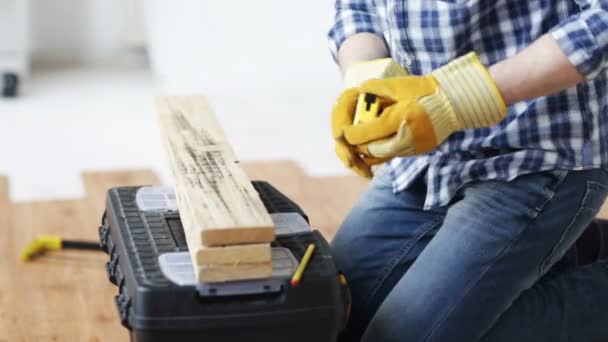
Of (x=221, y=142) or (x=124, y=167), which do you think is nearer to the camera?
(x=221, y=142)

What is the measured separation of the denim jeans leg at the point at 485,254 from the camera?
139 cm

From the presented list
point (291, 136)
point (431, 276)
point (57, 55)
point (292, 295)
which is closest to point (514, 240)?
point (431, 276)

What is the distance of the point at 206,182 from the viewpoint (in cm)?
131

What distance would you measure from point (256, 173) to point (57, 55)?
1.45 meters

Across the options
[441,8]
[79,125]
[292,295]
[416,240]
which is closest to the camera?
[292,295]

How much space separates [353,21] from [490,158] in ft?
1.14

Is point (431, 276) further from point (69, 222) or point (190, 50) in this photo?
point (190, 50)

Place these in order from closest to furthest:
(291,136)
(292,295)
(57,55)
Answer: (292,295)
(291,136)
(57,55)

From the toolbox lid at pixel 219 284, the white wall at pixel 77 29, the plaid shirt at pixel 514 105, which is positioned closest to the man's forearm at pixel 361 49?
the plaid shirt at pixel 514 105

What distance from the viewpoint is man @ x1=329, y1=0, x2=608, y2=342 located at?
4.13ft

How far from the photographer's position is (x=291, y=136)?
9.53 ft

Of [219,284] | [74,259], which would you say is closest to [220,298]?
[219,284]

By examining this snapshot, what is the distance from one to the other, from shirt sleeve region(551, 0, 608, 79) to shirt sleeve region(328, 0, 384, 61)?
16.6 inches

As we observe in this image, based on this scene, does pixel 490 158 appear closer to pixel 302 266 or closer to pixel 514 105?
pixel 514 105
